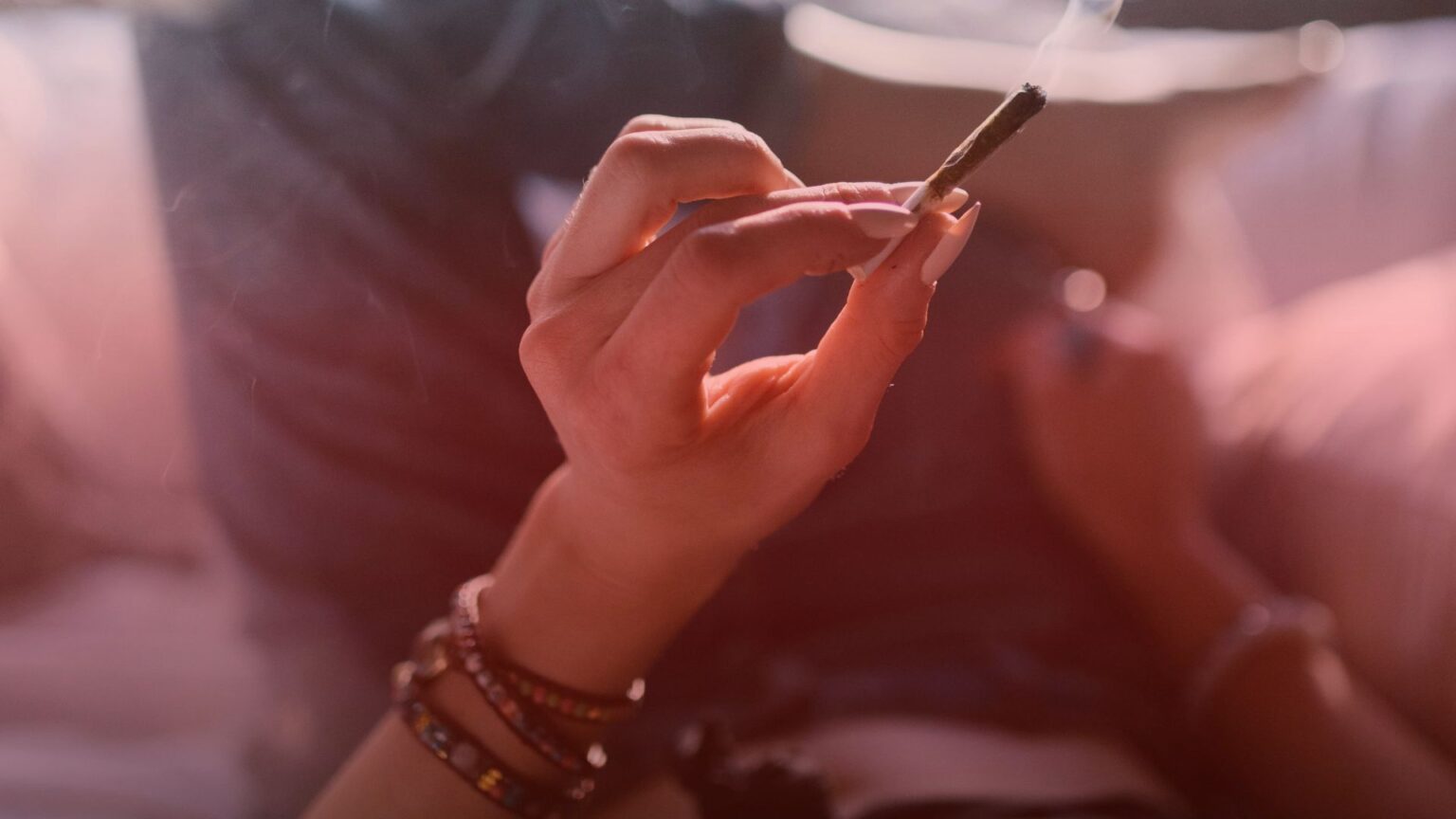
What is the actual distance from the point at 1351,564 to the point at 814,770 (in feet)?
1.59

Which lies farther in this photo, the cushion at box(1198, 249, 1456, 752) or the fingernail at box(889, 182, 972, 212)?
the cushion at box(1198, 249, 1456, 752)

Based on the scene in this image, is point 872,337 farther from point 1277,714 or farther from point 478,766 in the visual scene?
point 1277,714

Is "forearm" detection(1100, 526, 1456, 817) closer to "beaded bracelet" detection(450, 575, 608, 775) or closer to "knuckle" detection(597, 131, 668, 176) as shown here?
"beaded bracelet" detection(450, 575, 608, 775)

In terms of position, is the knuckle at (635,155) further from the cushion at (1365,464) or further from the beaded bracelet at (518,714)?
the cushion at (1365,464)

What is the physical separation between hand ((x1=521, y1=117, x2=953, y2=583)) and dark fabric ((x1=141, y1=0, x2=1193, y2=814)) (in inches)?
6.0

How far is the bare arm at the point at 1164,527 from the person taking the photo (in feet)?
2.24

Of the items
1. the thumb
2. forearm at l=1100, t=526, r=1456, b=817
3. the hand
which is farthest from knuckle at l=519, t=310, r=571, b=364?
forearm at l=1100, t=526, r=1456, b=817

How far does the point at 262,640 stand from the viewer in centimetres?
68

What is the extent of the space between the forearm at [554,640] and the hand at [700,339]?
0.6 inches

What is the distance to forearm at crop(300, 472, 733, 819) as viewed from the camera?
456 mm

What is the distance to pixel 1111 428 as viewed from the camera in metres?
0.78

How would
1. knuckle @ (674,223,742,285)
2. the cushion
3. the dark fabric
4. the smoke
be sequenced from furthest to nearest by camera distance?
the cushion < the dark fabric < the smoke < knuckle @ (674,223,742,285)

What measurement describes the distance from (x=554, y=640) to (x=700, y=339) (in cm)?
21

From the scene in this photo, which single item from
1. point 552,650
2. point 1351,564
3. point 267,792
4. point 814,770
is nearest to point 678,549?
point 552,650
